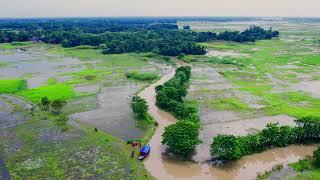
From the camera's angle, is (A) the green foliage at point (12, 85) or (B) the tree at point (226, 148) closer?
(B) the tree at point (226, 148)

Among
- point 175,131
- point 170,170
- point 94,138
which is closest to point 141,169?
point 170,170

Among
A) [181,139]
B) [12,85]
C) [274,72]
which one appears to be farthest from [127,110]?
[274,72]

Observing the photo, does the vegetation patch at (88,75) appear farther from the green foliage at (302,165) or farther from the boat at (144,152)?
the green foliage at (302,165)

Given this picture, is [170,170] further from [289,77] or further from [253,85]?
[289,77]

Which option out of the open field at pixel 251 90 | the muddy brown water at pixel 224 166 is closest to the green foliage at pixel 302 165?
the muddy brown water at pixel 224 166

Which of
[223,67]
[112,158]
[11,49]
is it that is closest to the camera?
[112,158]
